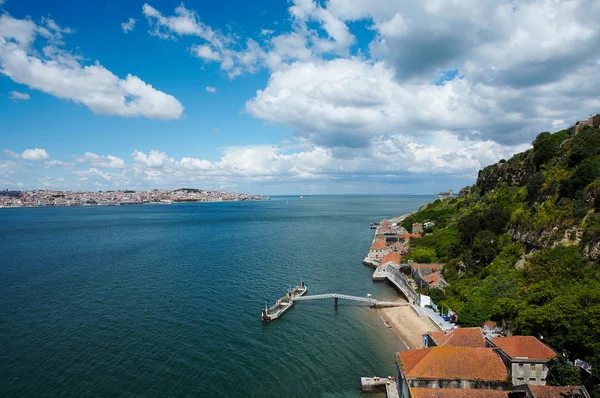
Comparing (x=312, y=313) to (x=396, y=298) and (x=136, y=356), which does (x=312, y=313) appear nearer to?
(x=396, y=298)

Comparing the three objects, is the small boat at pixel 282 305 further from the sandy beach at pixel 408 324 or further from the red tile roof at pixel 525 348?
the red tile roof at pixel 525 348

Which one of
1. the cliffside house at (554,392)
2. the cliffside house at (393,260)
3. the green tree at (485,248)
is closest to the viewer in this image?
the cliffside house at (554,392)

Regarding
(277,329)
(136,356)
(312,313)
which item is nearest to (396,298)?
(312,313)

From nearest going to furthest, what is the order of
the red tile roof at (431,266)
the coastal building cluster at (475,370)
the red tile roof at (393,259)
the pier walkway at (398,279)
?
the coastal building cluster at (475,370) → the pier walkway at (398,279) → the red tile roof at (431,266) → the red tile roof at (393,259)

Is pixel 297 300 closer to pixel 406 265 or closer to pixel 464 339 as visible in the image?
pixel 406 265

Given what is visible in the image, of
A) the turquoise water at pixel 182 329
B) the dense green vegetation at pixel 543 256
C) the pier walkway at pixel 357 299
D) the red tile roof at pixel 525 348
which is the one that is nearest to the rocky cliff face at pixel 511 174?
the dense green vegetation at pixel 543 256

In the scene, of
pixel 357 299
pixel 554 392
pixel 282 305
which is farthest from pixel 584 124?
pixel 282 305
